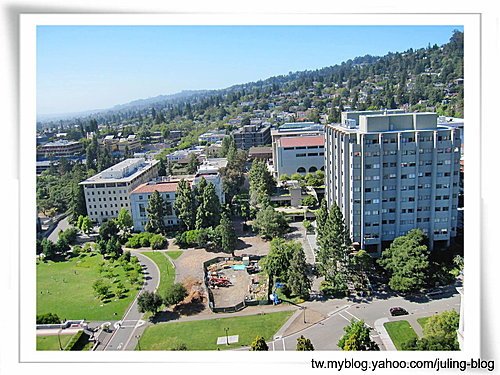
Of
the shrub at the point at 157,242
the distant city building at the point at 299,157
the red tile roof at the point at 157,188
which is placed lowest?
the shrub at the point at 157,242

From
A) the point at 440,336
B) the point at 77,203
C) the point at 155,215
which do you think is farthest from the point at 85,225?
the point at 440,336

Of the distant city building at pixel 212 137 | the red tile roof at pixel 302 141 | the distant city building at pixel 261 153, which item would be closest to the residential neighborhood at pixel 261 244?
the red tile roof at pixel 302 141

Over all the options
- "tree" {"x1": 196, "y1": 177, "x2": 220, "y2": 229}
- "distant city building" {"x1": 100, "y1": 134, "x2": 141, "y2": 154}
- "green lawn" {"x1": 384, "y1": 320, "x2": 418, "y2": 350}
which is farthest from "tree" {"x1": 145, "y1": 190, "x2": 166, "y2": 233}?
"green lawn" {"x1": 384, "y1": 320, "x2": 418, "y2": 350}

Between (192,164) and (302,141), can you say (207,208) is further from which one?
(302,141)

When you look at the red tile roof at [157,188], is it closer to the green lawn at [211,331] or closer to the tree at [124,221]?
the tree at [124,221]

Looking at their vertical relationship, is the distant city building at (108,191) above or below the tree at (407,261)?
above
